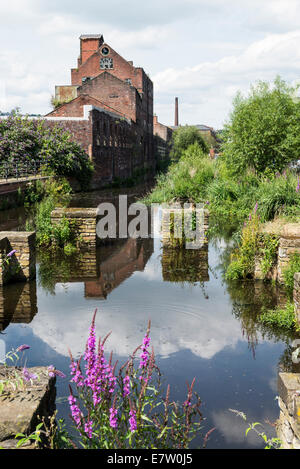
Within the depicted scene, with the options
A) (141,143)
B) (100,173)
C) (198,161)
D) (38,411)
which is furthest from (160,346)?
(141,143)

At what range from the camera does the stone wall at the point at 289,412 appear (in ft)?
9.93

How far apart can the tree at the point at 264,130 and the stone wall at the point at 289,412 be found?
50.6 feet

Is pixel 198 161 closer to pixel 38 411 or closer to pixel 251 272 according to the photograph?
pixel 251 272

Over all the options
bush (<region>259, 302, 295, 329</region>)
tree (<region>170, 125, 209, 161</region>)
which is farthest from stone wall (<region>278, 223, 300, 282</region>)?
tree (<region>170, 125, 209, 161</region>)

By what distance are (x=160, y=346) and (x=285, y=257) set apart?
3044mm

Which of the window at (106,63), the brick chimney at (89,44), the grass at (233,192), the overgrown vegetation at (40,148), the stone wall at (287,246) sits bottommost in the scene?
the stone wall at (287,246)

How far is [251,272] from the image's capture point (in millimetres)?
7973

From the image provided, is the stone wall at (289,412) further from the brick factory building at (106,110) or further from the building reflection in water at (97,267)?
the brick factory building at (106,110)

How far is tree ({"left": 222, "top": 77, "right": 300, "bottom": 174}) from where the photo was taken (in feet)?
58.7

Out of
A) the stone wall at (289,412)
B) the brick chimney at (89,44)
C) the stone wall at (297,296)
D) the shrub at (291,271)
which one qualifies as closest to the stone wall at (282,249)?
the shrub at (291,271)

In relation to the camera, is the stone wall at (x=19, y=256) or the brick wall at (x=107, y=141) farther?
the brick wall at (x=107, y=141)

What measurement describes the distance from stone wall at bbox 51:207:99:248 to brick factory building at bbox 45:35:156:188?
1881cm

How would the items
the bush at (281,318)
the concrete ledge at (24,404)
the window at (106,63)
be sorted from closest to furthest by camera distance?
the concrete ledge at (24,404) < the bush at (281,318) < the window at (106,63)

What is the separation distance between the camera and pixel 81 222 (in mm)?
10297
